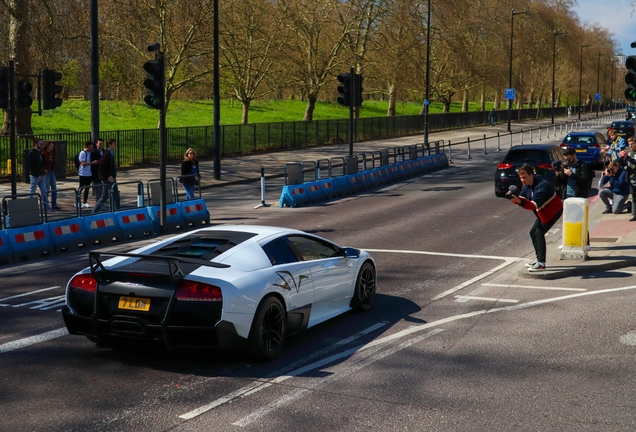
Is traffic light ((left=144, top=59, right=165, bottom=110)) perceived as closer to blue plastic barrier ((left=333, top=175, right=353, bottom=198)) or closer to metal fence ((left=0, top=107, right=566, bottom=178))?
blue plastic barrier ((left=333, top=175, right=353, bottom=198))

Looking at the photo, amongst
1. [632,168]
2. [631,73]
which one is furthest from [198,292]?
[632,168]

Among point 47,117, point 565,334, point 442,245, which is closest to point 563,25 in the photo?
point 47,117

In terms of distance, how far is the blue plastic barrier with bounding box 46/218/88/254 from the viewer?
664 inches

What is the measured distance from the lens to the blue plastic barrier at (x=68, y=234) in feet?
55.3

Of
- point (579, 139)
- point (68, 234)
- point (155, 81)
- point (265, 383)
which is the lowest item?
point (265, 383)

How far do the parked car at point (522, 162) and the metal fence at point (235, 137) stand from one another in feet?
55.4

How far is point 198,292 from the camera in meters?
8.24

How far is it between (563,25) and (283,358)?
107832 mm

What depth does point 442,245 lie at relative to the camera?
55.8ft

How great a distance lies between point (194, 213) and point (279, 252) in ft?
38.3

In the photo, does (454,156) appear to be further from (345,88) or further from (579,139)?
(345,88)

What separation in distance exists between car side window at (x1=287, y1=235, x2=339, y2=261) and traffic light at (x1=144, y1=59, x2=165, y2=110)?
977 centimetres

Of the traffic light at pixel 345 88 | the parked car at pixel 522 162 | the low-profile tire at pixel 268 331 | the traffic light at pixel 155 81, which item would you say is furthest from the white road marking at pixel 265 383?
the traffic light at pixel 345 88

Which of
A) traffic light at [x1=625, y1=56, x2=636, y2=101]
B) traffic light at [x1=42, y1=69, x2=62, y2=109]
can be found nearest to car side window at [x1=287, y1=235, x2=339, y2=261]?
traffic light at [x1=625, y1=56, x2=636, y2=101]
